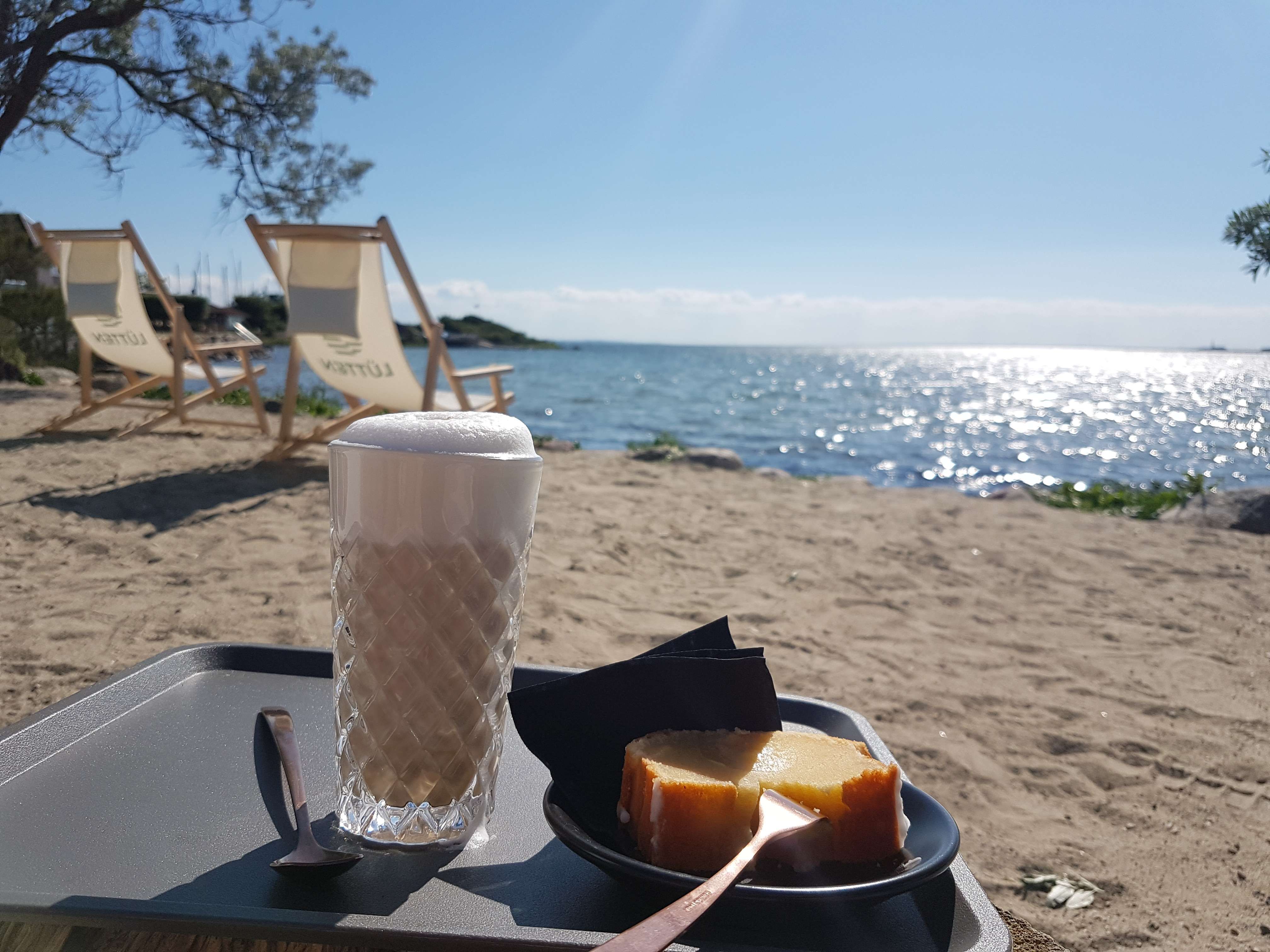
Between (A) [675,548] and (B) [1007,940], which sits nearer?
(B) [1007,940]

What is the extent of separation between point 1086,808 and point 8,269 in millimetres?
14983

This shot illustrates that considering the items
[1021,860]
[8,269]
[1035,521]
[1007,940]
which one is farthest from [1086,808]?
[8,269]

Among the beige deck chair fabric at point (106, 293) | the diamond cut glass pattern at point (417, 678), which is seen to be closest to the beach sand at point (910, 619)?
the beige deck chair fabric at point (106, 293)

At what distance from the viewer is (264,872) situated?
0.66 metres

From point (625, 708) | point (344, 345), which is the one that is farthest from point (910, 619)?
point (344, 345)

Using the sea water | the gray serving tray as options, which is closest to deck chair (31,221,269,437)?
the sea water

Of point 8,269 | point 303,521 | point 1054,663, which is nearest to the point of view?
point 1054,663

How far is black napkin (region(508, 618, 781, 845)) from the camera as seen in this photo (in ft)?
2.34

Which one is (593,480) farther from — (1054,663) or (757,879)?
(757,879)

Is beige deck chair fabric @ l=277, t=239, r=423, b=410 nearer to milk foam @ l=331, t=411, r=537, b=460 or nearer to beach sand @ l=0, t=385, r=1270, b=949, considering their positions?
beach sand @ l=0, t=385, r=1270, b=949

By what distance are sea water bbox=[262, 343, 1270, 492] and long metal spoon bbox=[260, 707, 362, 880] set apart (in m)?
8.49

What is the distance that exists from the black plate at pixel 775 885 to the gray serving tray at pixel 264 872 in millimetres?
45

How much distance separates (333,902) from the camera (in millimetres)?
617

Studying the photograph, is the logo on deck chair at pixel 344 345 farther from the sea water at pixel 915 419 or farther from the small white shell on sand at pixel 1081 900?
the small white shell on sand at pixel 1081 900
